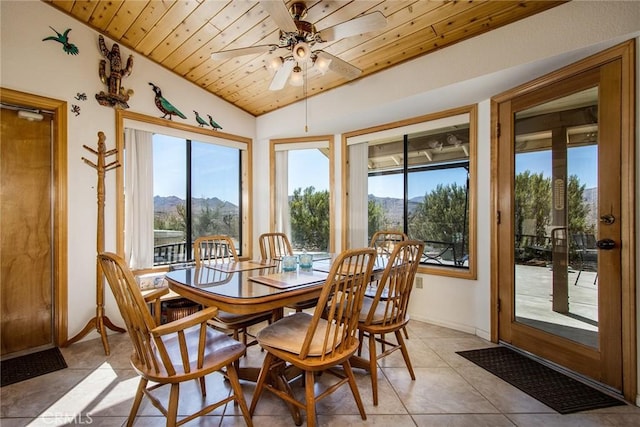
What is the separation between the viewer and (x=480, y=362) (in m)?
2.44

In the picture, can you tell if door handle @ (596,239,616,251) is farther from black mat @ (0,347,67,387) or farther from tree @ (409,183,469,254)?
black mat @ (0,347,67,387)

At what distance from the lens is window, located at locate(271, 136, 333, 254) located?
425 centimetres

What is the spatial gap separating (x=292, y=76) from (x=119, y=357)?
2743 millimetres

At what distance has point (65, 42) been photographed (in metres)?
2.72

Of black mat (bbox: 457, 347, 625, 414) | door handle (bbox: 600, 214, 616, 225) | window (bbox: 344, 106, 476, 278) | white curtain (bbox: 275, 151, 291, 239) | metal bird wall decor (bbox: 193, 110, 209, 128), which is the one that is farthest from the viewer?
white curtain (bbox: 275, 151, 291, 239)

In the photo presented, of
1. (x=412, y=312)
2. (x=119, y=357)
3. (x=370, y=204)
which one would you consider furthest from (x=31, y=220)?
(x=412, y=312)

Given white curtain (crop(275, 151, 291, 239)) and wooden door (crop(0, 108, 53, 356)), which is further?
white curtain (crop(275, 151, 291, 239))

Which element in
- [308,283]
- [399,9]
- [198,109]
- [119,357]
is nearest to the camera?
[308,283]

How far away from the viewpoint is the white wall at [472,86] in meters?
1.99

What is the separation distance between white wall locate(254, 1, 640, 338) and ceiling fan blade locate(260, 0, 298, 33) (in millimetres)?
1332

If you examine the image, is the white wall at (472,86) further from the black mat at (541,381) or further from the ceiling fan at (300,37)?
the ceiling fan at (300,37)

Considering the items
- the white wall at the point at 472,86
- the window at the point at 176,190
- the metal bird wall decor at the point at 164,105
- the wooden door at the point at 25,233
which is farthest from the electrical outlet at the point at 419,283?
the wooden door at the point at 25,233

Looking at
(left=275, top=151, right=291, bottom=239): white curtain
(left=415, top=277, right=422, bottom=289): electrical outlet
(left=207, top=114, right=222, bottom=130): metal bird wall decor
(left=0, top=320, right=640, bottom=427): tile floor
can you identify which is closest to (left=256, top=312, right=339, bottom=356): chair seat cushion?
(left=0, top=320, right=640, bottom=427): tile floor

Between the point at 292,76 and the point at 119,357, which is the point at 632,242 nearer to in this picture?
the point at 292,76
